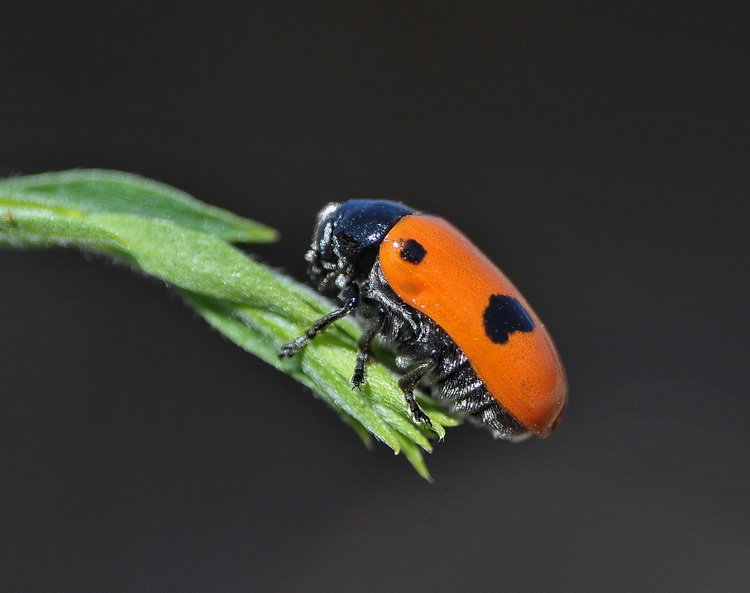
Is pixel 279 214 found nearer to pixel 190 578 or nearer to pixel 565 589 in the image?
pixel 190 578

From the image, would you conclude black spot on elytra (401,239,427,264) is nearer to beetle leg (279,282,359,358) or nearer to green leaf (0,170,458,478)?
beetle leg (279,282,359,358)

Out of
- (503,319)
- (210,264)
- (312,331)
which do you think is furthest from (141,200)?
(503,319)

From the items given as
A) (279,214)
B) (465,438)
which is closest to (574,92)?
(279,214)

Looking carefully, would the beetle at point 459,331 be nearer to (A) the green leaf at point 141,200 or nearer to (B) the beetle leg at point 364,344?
(B) the beetle leg at point 364,344

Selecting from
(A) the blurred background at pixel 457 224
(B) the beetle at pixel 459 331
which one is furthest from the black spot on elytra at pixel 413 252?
(A) the blurred background at pixel 457 224

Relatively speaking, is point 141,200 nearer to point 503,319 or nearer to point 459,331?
point 459,331

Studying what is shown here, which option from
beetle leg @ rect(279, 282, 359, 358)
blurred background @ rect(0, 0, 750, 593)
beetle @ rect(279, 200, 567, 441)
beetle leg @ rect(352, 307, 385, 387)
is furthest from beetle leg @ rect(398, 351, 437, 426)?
blurred background @ rect(0, 0, 750, 593)

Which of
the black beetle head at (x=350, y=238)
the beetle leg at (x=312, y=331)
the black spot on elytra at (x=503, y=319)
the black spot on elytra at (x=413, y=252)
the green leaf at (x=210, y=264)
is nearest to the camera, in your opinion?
the green leaf at (x=210, y=264)
